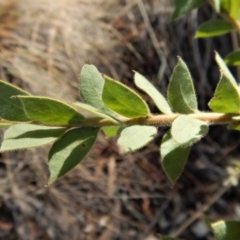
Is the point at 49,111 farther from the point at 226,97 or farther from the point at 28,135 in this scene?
the point at 226,97

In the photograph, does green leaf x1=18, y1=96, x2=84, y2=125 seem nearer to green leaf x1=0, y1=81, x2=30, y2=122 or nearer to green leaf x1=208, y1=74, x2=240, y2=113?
green leaf x1=0, y1=81, x2=30, y2=122

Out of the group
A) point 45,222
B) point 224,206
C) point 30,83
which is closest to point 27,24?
point 30,83

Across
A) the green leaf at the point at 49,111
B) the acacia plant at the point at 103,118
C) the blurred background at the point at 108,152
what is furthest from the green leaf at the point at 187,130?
the blurred background at the point at 108,152

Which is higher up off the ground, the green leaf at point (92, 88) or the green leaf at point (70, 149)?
the green leaf at point (92, 88)

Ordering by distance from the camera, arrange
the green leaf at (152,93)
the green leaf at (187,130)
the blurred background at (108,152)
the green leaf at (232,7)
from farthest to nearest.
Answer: the blurred background at (108,152)
the green leaf at (232,7)
the green leaf at (152,93)
the green leaf at (187,130)

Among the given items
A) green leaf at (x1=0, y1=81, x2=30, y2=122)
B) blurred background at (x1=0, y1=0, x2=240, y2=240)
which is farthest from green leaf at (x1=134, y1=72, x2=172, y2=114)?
blurred background at (x1=0, y1=0, x2=240, y2=240)

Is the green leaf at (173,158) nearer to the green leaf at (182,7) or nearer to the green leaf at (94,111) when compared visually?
the green leaf at (94,111)

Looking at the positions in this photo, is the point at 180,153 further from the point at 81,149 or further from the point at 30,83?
the point at 30,83

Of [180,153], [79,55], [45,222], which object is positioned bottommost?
[45,222]
